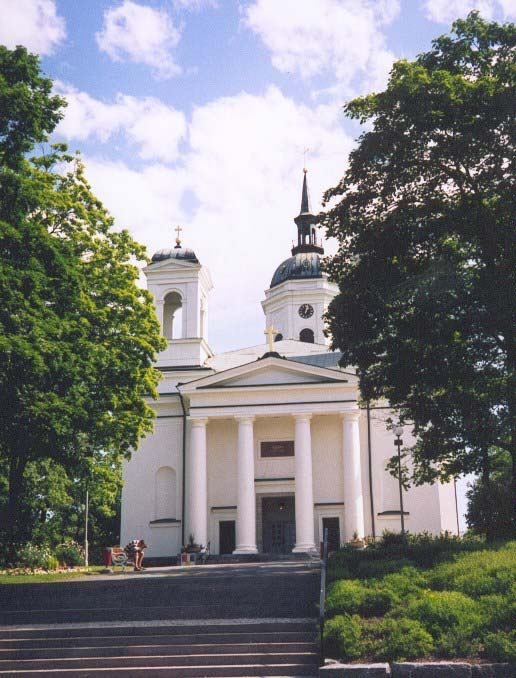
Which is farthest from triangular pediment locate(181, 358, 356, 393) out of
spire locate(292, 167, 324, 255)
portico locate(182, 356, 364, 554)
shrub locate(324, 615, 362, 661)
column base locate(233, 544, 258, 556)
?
shrub locate(324, 615, 362, 661)

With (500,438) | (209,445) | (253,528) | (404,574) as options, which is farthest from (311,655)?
(209,445)

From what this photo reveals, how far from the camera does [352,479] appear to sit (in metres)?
36.8

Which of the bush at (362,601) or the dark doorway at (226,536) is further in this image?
the dark doorway at (226,536)

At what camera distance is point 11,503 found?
82.2 ft

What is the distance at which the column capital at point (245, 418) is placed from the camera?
124 feet

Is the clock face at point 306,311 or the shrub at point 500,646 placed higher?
the clock face at point 306,311

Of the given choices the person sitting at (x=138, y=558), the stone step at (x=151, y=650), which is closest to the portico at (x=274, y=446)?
the person sitting at (x=138, y=558)

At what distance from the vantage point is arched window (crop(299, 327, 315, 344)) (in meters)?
51.1

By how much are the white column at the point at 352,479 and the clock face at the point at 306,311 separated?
47.8 ft

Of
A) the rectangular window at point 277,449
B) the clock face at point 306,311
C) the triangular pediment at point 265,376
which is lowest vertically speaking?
the rectangular window at point 277,449

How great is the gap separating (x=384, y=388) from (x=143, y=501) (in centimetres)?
2079

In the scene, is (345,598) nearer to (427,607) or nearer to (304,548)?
(427,607)

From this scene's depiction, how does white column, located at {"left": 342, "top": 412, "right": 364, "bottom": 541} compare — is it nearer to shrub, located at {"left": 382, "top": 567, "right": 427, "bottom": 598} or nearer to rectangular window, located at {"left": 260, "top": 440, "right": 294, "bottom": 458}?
rectangular window, located at {"left": 260, "top": 440, "right": 294, "bottom": 458}

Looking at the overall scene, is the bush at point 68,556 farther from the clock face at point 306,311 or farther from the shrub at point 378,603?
the clock face at point 306,311
